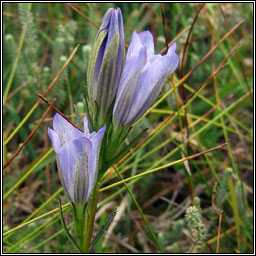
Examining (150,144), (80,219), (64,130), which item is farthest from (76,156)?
(150,144)

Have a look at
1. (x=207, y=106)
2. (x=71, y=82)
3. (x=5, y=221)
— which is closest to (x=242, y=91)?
(x=207, y=106)

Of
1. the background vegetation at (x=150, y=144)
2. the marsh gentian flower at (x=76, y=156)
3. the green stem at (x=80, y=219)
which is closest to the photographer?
the marsh gentian flower at (x=76, y=156)

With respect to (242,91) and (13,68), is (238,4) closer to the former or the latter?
(242,91)

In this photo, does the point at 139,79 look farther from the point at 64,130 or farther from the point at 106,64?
the point at 64,130

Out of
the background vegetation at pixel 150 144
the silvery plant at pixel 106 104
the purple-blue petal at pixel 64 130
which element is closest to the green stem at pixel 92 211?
the silvery plant at pixel 106 104

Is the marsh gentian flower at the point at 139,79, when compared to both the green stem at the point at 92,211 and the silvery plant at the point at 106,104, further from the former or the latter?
the green stem at the point at 92,211

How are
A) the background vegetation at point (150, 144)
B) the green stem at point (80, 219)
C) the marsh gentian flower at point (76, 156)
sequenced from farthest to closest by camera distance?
the background vegetation at point (150, 144) → the green stem at point (80, 219) → the marsh gentian flower at point (76, 156)

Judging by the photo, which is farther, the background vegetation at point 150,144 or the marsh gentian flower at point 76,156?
the background vegetation at point 150,144
